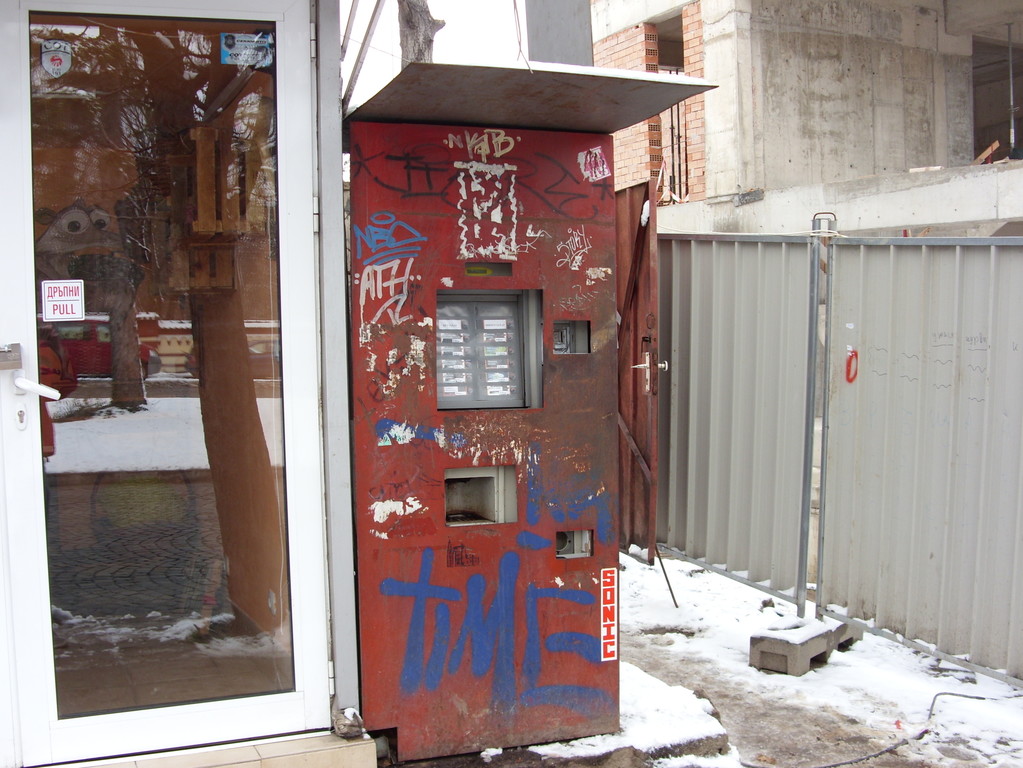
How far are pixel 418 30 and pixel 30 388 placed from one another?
1625mm

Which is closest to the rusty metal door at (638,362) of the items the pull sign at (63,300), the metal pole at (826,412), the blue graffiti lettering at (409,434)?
the metal pole at (826,412)

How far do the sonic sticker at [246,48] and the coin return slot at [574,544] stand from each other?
6.72 feet

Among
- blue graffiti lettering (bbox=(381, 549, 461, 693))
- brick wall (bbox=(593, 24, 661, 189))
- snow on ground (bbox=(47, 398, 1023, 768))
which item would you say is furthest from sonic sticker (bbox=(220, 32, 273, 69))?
brick wall (bbox=(593, 24, 661, 189))

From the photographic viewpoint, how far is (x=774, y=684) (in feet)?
15.1

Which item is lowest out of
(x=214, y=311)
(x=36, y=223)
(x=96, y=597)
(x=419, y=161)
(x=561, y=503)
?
(x=96, y=597)

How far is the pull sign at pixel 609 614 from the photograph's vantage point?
3666mm

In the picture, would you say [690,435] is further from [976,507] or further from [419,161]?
[419,161]

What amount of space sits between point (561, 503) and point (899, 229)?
7.17m

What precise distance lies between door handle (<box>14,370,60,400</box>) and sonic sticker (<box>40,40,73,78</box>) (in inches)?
38.7

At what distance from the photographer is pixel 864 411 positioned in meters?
4.65

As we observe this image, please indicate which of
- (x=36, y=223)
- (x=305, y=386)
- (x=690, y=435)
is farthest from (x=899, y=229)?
(x=36, y=223)

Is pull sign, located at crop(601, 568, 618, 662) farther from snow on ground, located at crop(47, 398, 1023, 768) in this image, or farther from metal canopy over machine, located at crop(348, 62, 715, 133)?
metal canopy over machine, located at crop(348, 62, 715, 133)

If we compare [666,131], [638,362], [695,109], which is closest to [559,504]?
[638,362]

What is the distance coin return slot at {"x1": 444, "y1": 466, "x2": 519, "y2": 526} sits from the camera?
3545mm
